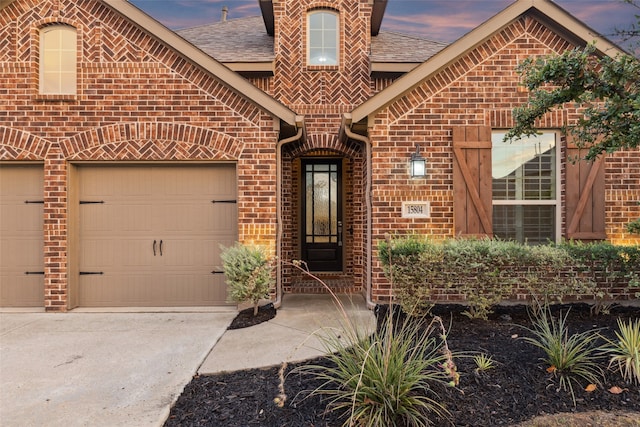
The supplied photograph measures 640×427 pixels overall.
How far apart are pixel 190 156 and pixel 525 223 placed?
17.8 feet

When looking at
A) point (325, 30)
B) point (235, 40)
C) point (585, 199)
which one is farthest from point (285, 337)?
point (235, 40)

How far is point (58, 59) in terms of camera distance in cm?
611

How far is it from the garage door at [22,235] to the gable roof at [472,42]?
16.9ft

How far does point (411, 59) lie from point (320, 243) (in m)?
4.22

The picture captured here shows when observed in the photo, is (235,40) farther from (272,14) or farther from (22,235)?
(22,235)

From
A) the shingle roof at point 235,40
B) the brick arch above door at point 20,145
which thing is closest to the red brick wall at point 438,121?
the shingle roof at point 235,40

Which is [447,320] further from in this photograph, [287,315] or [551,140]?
[551,140]

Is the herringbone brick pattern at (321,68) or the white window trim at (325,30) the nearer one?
the herringbone brick pattern at (321,68)

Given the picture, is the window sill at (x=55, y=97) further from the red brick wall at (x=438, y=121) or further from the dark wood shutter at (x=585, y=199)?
the dark wood shutter at (x=585, y=199)

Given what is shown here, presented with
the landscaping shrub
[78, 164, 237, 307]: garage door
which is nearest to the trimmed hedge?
the landscaping shrub

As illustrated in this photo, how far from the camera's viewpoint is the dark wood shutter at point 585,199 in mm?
5832

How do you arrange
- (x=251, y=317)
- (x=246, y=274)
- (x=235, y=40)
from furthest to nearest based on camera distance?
(x=235, y=40)
(x=251, y=317)
(x=246, y=274)

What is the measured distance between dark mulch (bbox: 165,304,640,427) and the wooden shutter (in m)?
2.36

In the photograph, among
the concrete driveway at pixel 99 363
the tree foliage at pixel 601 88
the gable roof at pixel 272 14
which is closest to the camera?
the concrete driveway at pixel 99 363
